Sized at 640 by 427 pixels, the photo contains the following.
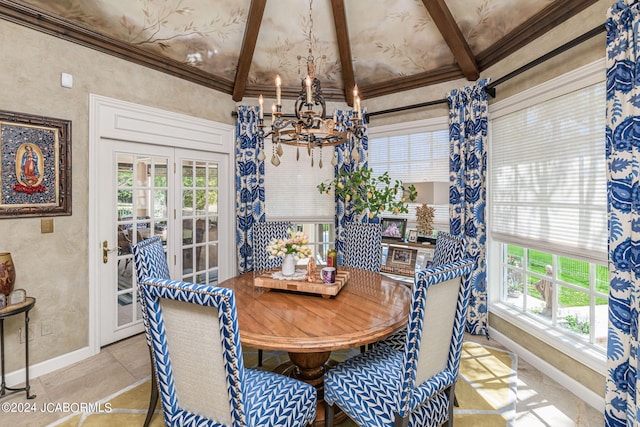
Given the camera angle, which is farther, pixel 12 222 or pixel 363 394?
pixel 12 222

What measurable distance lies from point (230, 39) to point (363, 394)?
370 centimetres

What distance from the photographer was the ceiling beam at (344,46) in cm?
325

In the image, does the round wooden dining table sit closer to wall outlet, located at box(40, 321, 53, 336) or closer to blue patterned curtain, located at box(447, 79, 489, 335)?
blue patterned curtain, located at box(447, 79, 489, 335)

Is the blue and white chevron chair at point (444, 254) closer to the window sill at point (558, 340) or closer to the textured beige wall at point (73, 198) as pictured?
the window sill at point (558, 340)

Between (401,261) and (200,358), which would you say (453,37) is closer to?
(401,261)

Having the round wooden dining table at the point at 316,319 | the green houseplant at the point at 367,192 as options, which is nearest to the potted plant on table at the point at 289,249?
the round wooden dining table at the point at 316,319

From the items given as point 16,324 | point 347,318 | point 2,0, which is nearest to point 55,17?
point 2,0

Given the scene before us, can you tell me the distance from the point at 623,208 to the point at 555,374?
1.47 m

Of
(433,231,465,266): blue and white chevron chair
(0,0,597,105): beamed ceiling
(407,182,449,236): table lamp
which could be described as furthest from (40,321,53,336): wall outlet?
(407,182,449,236): table lamp

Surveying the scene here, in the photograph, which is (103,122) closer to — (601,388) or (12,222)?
(12,222)

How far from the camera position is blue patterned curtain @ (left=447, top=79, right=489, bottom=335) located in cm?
320

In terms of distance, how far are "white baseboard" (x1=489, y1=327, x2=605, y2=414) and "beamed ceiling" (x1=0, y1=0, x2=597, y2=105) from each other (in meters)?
2.80

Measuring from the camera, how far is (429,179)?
3.81 m

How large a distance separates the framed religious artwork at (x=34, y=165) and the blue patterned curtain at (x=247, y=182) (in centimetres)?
176
